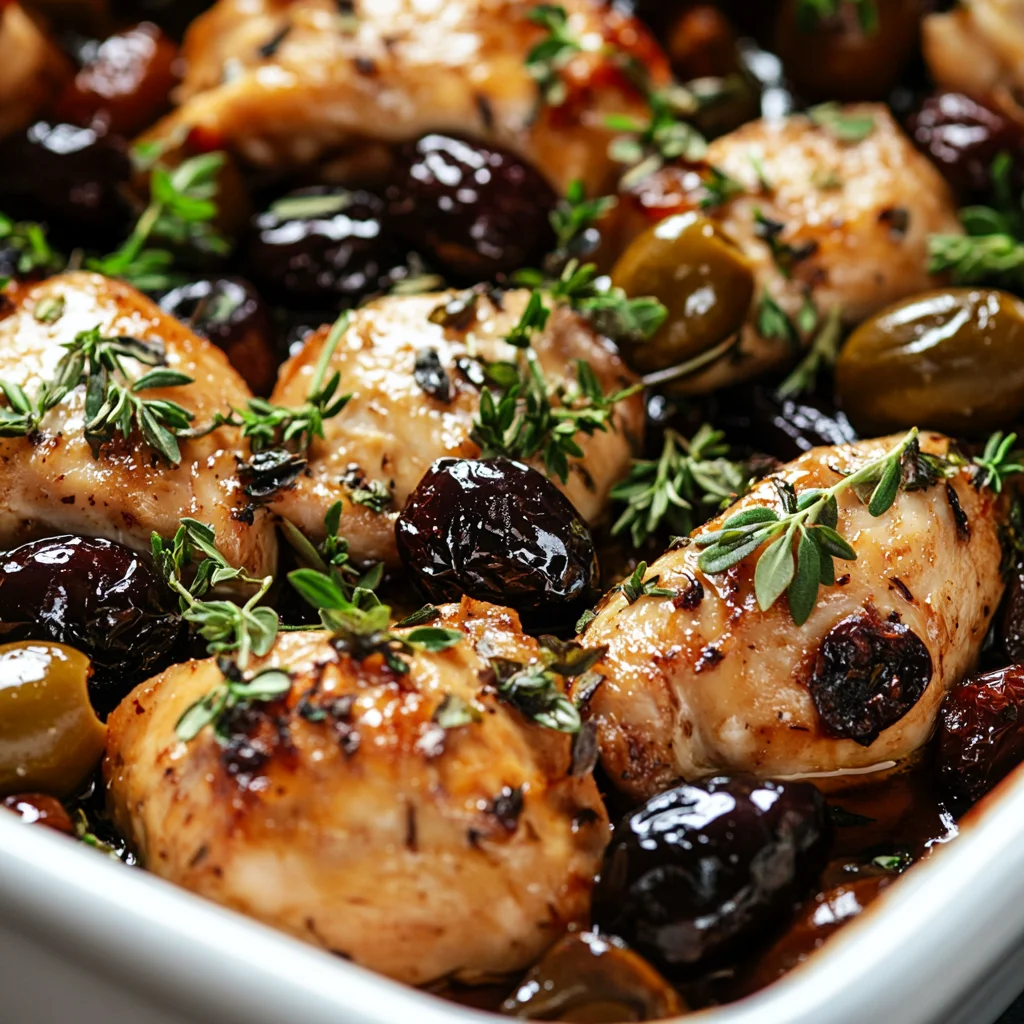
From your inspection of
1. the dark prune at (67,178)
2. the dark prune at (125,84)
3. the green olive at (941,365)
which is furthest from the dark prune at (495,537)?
the dark prune at (125,84)

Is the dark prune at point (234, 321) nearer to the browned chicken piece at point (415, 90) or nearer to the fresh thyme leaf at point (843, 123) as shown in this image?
the browned chicken piece at point (415, 90)

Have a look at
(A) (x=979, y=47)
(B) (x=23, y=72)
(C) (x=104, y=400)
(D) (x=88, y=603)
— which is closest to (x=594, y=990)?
→ (D) (x=88, y=603)

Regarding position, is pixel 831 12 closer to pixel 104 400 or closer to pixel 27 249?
pixel 27 249

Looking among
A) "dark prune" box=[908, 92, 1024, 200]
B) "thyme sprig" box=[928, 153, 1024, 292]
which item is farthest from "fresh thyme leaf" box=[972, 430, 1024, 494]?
"dark prune" box=[908, 92, 1024, 200]

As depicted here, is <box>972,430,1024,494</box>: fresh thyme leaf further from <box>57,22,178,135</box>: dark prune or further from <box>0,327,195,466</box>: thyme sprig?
<box>57,22,178,135</box>: dark prune

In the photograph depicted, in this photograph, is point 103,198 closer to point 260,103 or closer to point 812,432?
point 260,103
